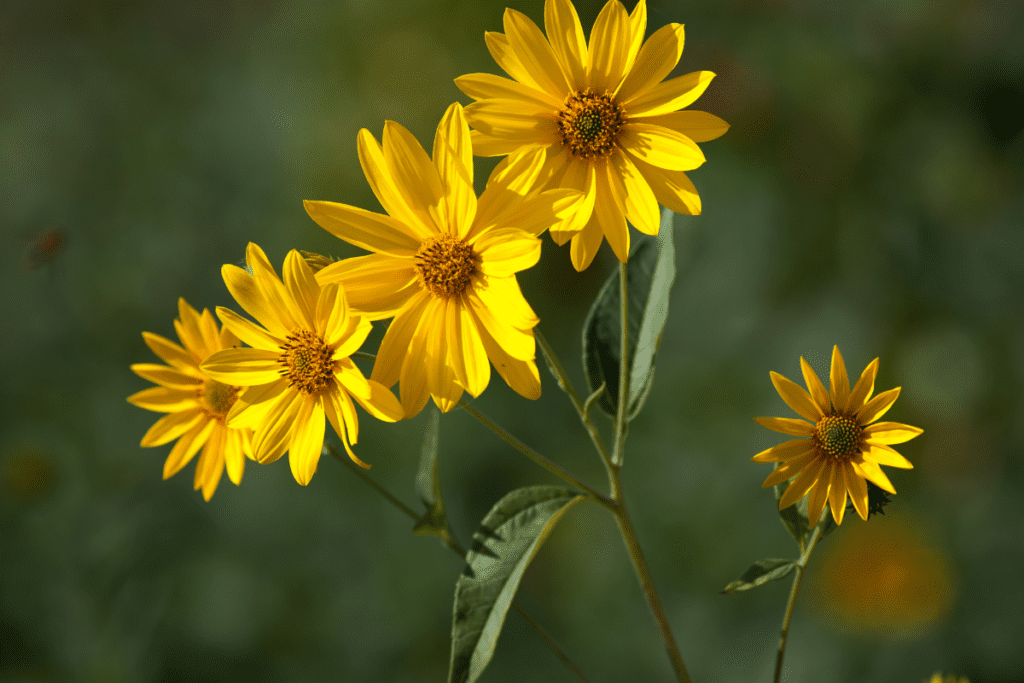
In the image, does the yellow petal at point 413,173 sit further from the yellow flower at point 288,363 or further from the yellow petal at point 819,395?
the yellow petal at point 819,395

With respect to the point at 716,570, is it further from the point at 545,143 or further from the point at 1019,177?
the point at 545,143

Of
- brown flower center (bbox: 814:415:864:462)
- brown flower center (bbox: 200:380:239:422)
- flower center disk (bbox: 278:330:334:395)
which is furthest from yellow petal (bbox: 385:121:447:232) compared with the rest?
brown flower center (bbox: 814:415:864:462)

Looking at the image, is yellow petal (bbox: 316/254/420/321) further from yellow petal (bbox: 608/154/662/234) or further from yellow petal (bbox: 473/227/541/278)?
yellow petal (bbox: 608/154/662/234)

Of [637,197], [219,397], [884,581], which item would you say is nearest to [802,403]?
[637,197]

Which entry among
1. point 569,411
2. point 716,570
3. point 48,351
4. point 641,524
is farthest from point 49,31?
point 716,570

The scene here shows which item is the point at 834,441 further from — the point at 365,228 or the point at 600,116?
the point at 365,228

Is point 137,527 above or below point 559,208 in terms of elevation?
below

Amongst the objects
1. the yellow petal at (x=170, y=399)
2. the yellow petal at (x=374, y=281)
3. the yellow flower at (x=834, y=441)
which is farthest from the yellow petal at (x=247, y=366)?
the yellow flower at (x=834, y=441)
